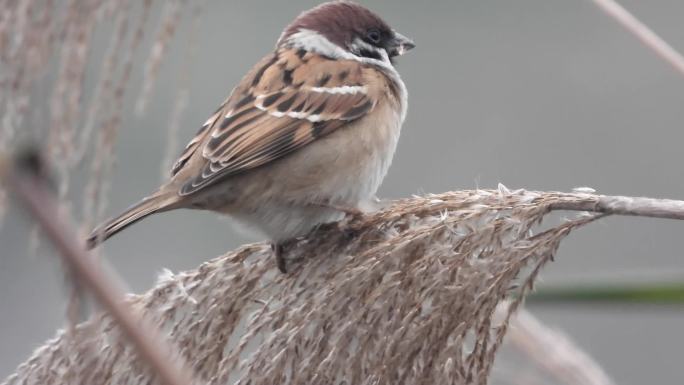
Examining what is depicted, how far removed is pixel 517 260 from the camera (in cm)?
161

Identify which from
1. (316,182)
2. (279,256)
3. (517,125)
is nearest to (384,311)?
(279,256)

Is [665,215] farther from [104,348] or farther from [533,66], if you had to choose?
[533,66]

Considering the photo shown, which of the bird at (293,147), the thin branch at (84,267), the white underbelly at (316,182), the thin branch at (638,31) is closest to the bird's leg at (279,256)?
the bird at (293,147)

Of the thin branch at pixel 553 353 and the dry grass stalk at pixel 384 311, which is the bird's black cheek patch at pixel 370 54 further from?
the dry grass stalk at pixel 384 311

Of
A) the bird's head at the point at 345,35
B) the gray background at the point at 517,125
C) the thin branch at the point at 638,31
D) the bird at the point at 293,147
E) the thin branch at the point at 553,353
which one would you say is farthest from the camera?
the gray background at the point at 517,125

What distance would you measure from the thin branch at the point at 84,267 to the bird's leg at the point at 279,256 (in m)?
1.21

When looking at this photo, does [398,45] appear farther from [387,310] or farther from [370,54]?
[387,310]

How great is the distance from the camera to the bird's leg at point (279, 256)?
6.21 feet

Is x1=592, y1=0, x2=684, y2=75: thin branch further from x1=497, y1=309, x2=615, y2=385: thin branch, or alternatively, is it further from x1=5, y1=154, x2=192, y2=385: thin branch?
x1=5, y1=154, x2=192, y2=385: thin branch

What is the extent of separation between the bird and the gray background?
202 centimetres

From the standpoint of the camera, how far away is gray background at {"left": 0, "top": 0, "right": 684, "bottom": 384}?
4961 millimetres

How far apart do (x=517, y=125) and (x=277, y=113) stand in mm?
3353

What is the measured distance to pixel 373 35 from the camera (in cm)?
317

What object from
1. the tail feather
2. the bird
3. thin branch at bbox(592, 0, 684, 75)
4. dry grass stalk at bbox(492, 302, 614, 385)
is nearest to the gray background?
the bird
